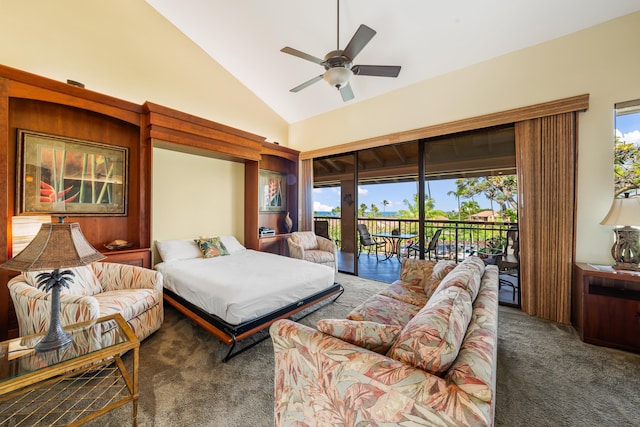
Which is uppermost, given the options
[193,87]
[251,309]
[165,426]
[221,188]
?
[193,87]

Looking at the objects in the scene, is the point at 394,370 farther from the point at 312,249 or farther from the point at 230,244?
the point at 312,249

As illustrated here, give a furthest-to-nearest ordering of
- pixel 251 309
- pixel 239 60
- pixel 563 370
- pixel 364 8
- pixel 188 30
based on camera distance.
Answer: pixel 239 60, pixel 188 30, pixel 364 8, pixel 251 309, pixel 563 370

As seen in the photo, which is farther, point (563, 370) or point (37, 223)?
point (37, 223)

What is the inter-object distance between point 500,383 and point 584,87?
3152 millimetres

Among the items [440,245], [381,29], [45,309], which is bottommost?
[45,309]

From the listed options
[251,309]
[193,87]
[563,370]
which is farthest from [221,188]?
[563,370]

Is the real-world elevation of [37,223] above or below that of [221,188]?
below

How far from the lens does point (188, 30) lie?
12.3 ft

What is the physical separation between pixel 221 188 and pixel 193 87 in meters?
1.66

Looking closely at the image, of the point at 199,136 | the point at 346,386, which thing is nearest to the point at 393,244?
the point at 199,136

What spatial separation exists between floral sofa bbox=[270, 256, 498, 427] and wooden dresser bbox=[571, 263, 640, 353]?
5.93 ft

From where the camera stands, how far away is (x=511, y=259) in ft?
11.0

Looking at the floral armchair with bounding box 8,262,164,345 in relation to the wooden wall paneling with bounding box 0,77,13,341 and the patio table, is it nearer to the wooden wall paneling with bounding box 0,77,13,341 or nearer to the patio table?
the wooden wall paneling with bounding box 0,77,13,341

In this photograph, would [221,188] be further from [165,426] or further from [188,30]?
[165,426]
